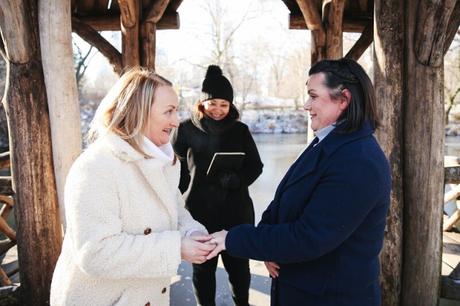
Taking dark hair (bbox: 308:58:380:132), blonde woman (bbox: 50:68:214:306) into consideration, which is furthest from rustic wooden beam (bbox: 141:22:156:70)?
dark hair (bbox: 308:58:380:132)

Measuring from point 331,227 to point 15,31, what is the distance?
2566 mm

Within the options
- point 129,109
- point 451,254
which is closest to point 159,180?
point 129,109

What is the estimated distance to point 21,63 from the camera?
263cm

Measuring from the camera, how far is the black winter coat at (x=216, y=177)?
2.94 meters

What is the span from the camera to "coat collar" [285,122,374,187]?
60.2 inches

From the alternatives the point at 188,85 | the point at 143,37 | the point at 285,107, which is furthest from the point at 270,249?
the point at 188,85

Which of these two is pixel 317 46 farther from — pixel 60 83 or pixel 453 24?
pixel 60 83

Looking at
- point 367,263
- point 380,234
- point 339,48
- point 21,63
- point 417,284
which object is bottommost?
point 417,284

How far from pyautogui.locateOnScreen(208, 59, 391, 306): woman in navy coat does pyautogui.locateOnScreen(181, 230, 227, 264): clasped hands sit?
0.06 feet

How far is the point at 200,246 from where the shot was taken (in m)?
1.60

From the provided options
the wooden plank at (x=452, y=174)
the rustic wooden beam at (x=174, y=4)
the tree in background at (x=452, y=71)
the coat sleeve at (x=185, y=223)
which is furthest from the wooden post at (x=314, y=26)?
the tree in background at (x=452, y=71)

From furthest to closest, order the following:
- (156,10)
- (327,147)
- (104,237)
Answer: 1. (156,10)
2. (327,147)
3. (104,237)

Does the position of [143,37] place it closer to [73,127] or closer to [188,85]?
[73,127]

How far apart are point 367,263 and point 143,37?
391cm
